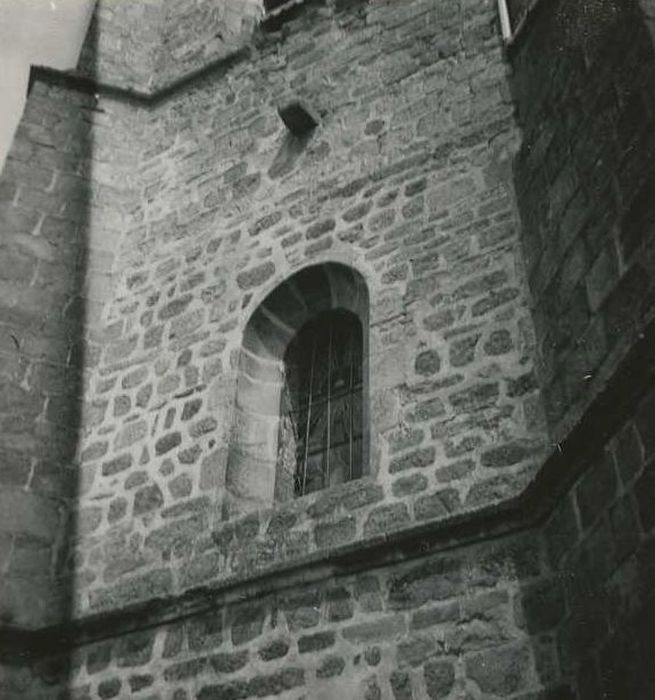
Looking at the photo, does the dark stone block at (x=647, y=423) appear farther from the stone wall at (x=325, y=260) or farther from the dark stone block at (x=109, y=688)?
the dark stone block at (x=109, y=688)

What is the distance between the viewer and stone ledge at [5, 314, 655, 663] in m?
3.26

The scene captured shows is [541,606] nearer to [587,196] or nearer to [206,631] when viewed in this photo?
[206,631]

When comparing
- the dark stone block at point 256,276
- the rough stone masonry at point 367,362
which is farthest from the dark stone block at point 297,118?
the dark stone block at point 256,276

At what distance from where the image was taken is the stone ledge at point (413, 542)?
3256mm

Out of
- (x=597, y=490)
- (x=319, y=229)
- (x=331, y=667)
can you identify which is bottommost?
(x=331, y=667)

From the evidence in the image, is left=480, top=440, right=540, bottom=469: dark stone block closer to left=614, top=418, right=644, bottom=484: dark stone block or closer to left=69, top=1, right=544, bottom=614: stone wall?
left=69, top=1, right=544, bottom=614: stone wall

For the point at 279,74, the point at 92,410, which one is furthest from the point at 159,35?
the point at 92,410

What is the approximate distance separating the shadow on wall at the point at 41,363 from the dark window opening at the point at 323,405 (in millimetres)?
1302

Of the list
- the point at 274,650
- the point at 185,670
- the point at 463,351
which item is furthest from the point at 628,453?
the point at 185,670

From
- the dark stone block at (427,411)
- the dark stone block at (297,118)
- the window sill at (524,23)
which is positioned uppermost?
the dark stone block at (297,118)

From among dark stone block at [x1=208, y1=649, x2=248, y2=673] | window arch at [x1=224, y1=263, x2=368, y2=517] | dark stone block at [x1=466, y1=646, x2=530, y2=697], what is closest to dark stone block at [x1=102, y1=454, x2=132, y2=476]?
window arch at [x1=224, y1=263, x2=368, y2=517]

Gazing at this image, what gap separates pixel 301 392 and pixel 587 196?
82.2 inches

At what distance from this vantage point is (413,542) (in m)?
4.01

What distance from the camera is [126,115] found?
7.51 meters
